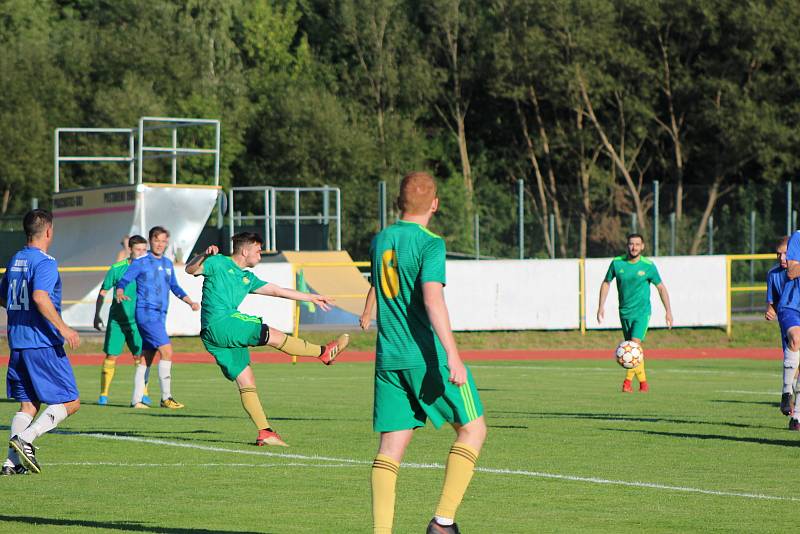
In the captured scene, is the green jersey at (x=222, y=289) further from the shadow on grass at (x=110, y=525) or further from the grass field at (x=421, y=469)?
the shadow on grass at (x=110, y=525)

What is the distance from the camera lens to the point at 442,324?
7230 mm

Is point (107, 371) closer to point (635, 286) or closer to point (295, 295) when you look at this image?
point (295, 295)

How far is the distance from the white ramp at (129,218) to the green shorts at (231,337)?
742 inches

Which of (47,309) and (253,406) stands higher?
(47,309)

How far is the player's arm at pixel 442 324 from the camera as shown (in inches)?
285

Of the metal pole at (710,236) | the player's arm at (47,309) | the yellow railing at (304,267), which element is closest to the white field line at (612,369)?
the yellow railing at (304,267)

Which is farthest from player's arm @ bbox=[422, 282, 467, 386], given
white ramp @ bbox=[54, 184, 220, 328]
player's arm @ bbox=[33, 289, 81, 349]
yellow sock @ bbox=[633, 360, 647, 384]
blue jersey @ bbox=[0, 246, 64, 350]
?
white ramp @ bbox=[54, 184, 220, 328]

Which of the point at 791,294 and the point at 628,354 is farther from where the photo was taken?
the point at 628,354

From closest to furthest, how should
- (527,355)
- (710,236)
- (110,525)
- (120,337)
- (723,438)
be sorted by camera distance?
(110,525), (723,438), (120,337), (527,355), (710,236)

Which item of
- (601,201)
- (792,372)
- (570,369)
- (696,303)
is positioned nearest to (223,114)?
(601,201)

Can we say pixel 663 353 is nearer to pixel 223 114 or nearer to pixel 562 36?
pixel 562 36

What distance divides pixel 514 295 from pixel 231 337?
17814mm

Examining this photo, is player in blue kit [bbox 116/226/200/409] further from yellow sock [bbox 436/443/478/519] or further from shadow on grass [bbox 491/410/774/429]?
yellow sock [bbox 436/443/478/519]

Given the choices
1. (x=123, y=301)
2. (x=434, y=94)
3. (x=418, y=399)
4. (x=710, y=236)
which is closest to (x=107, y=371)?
(x=123, y=301)
